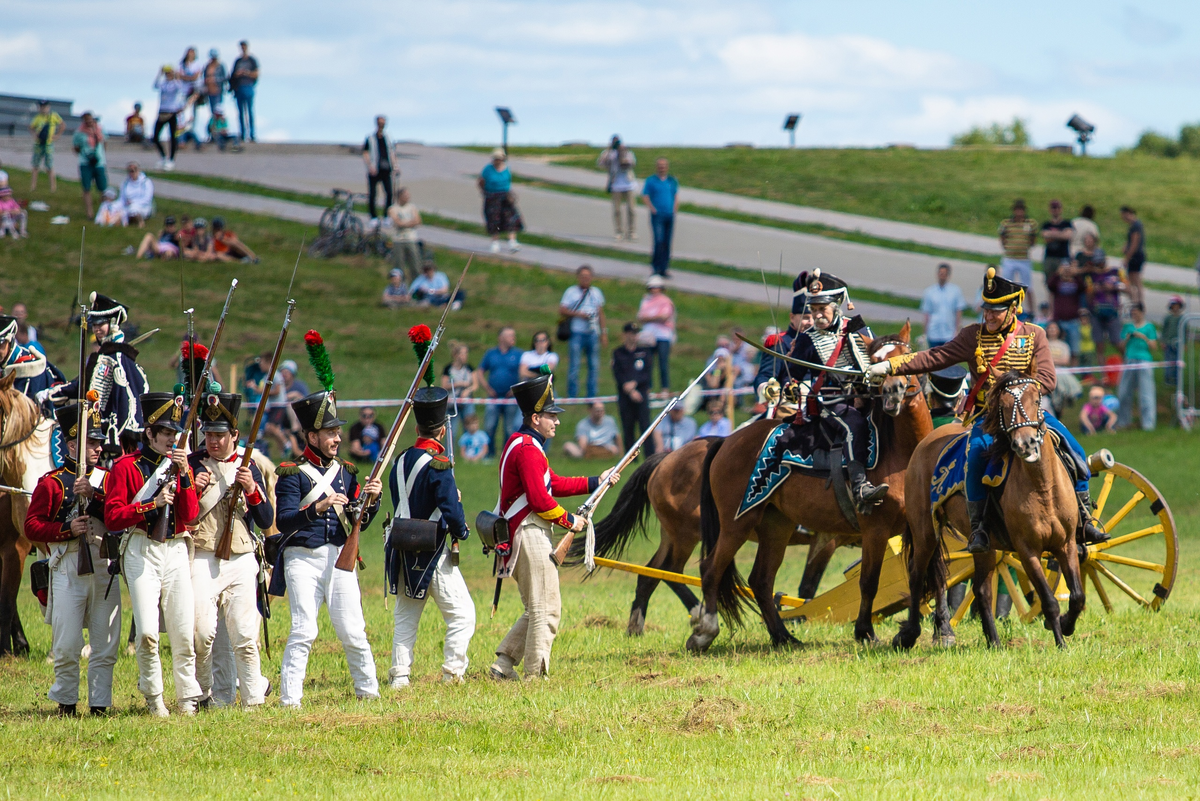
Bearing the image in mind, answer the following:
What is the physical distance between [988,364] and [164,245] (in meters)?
21.8

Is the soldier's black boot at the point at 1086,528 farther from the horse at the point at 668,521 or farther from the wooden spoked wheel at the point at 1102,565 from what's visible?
the horse at the point at 668,521

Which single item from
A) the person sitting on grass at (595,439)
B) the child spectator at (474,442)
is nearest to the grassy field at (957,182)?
the person sitting on grass at (595,439)

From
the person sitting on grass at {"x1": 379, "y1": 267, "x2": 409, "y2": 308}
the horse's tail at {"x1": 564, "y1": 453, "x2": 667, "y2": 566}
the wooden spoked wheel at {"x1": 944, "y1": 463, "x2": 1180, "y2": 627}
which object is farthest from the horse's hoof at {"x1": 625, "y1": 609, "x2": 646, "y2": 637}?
the person sitting on grass at {"x1": 379, "y1": 267, "x2": 409, "y2": 308}

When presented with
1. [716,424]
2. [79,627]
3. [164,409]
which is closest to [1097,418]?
[716,424]

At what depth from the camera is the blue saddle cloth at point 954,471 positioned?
377 inches

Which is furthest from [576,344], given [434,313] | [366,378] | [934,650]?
[934,650]

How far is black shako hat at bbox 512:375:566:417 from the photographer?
9555mm

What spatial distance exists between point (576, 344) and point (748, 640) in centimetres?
1040

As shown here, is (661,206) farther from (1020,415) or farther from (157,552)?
(157,552)

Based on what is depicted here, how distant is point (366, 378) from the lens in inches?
928

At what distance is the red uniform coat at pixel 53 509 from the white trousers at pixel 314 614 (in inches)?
46.5

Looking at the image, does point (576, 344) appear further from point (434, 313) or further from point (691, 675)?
point (691, 675)

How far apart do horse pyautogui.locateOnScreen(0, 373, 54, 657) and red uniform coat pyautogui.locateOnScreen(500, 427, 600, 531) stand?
12.7ft

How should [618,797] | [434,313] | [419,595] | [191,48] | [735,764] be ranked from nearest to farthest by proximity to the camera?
[618,797], [735,764], [419,595], [434,313], [191,48]
